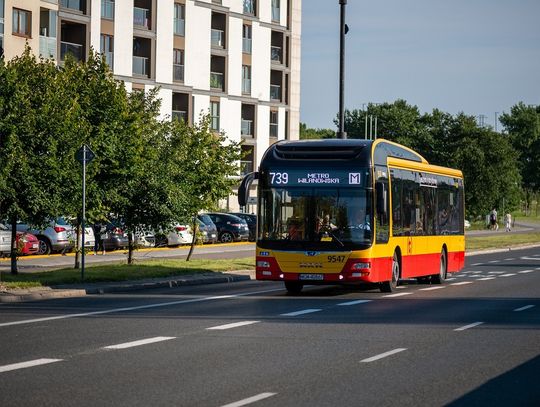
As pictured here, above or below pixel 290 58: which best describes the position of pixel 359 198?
below

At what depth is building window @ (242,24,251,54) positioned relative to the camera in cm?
8550

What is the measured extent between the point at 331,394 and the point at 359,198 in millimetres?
14162

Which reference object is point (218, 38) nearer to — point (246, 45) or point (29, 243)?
point (246, 45)

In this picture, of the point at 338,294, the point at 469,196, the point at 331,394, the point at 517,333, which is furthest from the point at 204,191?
the point at 469,196

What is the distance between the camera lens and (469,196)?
9919 cm

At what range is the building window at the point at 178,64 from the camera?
78.0m

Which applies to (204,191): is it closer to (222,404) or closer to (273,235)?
(273,235)

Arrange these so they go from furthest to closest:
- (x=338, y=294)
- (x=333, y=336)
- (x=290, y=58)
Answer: (x=290, y=58), (x=338, y=294), (x=333, y=336)

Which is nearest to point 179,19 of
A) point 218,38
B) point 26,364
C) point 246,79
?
point 218,38

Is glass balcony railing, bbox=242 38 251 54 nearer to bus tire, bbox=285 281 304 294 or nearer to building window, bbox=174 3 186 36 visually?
building window, bbox=174 3 186 36

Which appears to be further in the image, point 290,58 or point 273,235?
point 290,58

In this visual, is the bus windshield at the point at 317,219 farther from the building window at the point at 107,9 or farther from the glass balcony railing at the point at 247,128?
the glass balcony railing at the point at 247,128

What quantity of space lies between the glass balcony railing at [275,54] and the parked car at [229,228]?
32113 mm

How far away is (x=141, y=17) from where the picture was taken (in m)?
74.8
